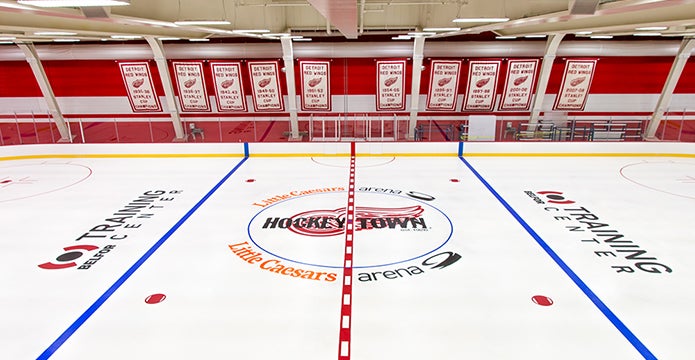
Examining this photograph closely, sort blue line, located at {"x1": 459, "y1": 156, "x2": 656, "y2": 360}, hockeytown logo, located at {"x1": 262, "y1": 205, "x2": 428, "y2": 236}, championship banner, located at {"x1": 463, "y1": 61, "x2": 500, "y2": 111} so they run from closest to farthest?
blue line, located at {"x1": 459, "y1": 156, "x2": 656, "y2": 360}, hockeytown logo, located at {"x1": 262, "y1": 205, "x2": 428, "y2": 236}, championship banner, located at {"x1": 463, "y1": 61, "x2": 500, "y2": 111}

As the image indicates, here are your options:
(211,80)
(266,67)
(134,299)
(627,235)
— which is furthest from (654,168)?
(211,80)

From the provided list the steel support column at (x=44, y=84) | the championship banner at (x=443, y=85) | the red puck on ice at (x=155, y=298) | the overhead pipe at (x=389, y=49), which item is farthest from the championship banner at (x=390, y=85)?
the red puck on ice at (x=155, y=298)

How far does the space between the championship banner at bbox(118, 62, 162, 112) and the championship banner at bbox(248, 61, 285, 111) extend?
395 cm

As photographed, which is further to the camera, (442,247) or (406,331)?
(442,247)

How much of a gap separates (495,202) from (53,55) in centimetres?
1741

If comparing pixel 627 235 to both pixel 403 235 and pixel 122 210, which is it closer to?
pixel 403 235

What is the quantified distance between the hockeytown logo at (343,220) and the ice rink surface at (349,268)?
0.04m

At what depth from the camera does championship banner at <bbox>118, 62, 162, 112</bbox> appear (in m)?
14.9

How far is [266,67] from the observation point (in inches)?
585

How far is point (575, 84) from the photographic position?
14.8m

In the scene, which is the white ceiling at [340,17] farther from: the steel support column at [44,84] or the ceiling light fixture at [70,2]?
the steel support column at [44,84]

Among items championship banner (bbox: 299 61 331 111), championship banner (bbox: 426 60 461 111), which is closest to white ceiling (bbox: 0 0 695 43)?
championship banner (bbox: 299 61 331 111)

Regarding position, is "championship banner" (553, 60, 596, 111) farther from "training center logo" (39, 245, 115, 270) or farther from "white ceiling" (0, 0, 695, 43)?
"training center logo" (39, 245, 115, 270)

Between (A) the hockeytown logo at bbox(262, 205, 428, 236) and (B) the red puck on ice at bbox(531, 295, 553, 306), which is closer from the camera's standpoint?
(B) the red puck on ice at bbox(531, 295, 553, 306)
